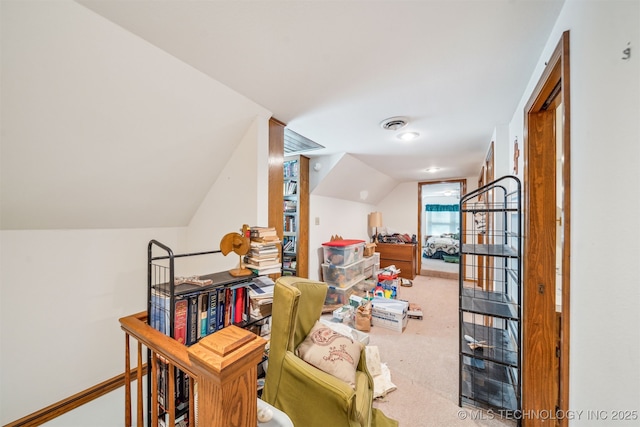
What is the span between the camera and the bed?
22.0 feet

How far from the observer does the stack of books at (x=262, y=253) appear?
5.36ft

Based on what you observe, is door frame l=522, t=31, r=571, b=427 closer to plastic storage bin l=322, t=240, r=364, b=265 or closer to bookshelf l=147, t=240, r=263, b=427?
bookshelf l=147, t=240, r=263, b=427

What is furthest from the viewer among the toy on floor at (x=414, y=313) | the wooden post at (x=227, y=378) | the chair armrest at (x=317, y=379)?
the toy on floor at (x=414, y=313)

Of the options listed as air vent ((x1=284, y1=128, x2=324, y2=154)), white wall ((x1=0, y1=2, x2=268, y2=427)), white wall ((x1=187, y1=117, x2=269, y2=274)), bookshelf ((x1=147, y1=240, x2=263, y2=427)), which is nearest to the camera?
bookshelf ((x1=147, y1=240, x2=263, y2=427))

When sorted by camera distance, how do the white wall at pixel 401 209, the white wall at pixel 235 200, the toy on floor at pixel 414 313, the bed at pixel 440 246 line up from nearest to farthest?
1. the white wall at pixel 235 200
2. the toy on floor at pixel 414 313
3. the white wall at pixel 401 209
4. the bed at pixel 440 246

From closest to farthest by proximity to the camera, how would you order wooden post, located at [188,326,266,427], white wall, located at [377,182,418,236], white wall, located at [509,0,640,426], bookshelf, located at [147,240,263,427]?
white wall, located at [509,0,640,426]
wooden post, located at [188,326,266,427]
bookshelf, located at [147,240,263,427]
white wall, located at [377,182,418,236]

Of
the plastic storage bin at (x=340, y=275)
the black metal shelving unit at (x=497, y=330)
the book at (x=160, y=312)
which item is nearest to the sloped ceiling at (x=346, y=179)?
the plastic storage bin at (x=340, y=275)

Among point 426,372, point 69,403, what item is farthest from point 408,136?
point 69,403

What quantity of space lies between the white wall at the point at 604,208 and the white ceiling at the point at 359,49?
0.34 meters

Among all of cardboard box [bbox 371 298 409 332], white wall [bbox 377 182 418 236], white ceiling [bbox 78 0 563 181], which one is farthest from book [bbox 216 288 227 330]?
white wall [bbox 377 182 418 236]

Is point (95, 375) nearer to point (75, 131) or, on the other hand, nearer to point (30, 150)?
point (30, 150)

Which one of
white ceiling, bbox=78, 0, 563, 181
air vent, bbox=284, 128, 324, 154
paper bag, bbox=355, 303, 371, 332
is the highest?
air vent, bbox=284, 128, 324, 154

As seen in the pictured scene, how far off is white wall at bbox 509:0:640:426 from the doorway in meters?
4.84

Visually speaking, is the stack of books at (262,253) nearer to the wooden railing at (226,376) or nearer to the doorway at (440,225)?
the wooden railing at (226,376)
